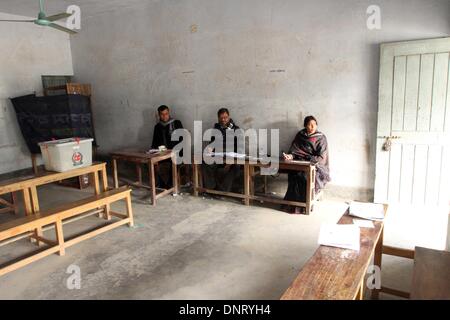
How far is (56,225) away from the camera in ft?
10.3

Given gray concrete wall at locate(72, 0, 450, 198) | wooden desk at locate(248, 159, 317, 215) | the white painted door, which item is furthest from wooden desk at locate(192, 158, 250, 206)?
the white painted door

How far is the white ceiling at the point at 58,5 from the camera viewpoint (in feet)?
16.7

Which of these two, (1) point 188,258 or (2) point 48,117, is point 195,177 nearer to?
(1) point 188,258

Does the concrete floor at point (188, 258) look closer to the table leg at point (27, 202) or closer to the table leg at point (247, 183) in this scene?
the table leg at point (247, 183)

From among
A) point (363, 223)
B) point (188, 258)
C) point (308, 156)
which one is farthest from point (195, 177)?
point (363, 223)

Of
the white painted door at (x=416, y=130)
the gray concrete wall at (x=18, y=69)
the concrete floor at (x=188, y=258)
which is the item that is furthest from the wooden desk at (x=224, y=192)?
the gray concrete wall at (x=18, y=69)

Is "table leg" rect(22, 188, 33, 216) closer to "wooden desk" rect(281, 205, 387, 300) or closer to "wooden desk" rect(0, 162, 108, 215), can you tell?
"wooden desk" rect(0, 162, 108, 215)

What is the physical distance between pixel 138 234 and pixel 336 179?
2.59 metres

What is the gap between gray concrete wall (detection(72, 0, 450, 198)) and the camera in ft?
13.3

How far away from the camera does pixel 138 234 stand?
3.62 m

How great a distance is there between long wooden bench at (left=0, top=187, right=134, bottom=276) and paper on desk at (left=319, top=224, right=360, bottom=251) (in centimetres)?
237
